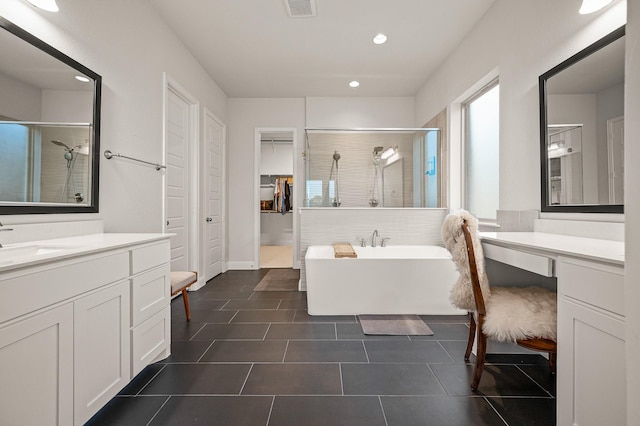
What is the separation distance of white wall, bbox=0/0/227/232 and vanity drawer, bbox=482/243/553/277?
250cm

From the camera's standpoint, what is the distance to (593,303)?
1.01 meters

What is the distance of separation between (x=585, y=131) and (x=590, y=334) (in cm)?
127

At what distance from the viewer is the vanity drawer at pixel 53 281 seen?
0.91m

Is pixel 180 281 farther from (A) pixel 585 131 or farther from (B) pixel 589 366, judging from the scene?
(A) pixel 585 131

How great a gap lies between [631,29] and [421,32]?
251cm

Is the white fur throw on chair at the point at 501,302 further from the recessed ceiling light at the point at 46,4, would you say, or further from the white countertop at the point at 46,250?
the recessed ceiling light at the point at 46,4

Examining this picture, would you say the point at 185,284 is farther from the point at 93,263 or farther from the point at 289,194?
the point at 289,194

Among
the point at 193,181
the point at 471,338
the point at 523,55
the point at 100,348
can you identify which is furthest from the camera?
the point at 193,181

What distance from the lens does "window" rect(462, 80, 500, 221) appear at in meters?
2.75

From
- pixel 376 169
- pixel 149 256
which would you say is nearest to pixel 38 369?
pixel 149 256

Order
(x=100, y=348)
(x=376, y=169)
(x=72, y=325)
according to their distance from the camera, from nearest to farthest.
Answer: (x=72, y=325), (x=100, y=348), (x=376, y=169)

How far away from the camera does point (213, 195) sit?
4.00m

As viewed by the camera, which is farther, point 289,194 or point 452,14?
point 289,194

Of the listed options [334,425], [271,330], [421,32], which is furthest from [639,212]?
[421,32]
